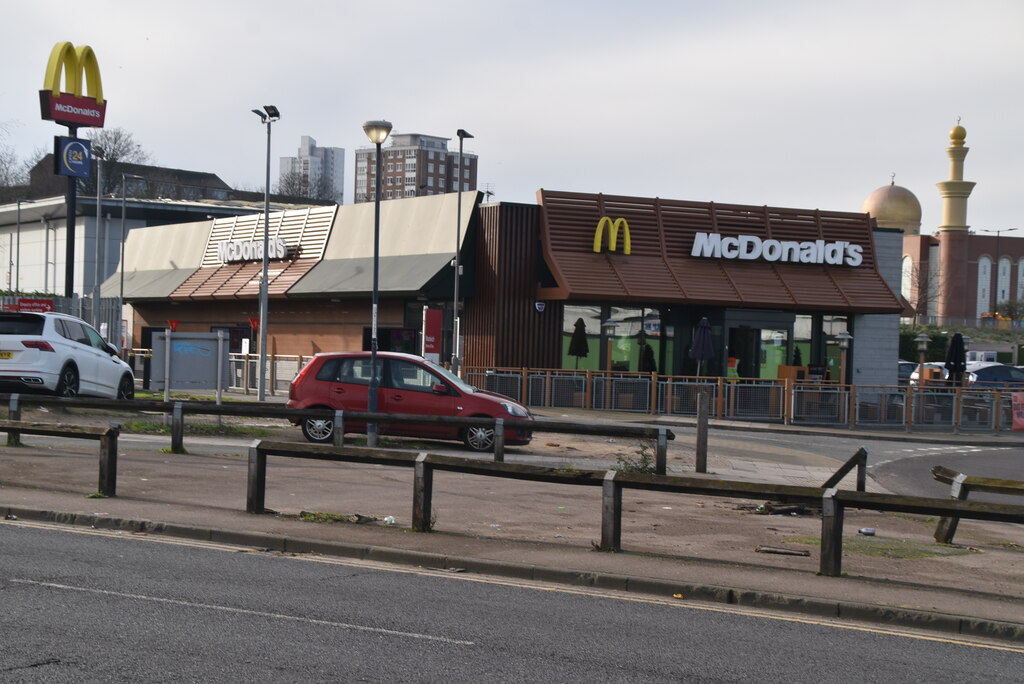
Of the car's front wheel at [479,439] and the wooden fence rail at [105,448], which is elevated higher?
the wooden fence rail at [105,448]

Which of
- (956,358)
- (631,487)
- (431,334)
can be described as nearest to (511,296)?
(431,334)

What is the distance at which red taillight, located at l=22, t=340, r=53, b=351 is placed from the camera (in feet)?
71.0

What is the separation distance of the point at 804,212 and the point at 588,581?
33.1 m

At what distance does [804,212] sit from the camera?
40750mm

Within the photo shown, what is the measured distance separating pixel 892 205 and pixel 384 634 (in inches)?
3917

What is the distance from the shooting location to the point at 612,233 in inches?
1480

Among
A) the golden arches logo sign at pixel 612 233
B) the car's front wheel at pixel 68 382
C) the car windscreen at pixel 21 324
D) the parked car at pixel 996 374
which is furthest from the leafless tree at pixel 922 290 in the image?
the car windscreen at pixel 21 324

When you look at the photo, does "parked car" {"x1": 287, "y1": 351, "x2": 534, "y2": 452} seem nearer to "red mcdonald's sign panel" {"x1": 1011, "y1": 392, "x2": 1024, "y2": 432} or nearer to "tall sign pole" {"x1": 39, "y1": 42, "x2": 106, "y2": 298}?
"red mcdonald's sign panel" {"x1": 1011, "y1": 392, "x2": 1024, "y2": 432}

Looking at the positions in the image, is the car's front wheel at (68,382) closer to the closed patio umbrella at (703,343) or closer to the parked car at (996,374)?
the closed patio umbrella at (703,343)

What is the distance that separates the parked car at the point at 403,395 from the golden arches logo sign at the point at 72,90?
24.7 m

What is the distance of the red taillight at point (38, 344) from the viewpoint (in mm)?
21641

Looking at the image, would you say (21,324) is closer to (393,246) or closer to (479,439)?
(479,439)

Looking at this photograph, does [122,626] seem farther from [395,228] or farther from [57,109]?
[57,109]

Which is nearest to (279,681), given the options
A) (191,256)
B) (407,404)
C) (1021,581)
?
(1021,581)
